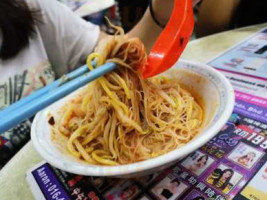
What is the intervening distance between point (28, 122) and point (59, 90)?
0.56m

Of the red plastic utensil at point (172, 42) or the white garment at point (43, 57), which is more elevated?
the red plastic utensil at point (172, 42)

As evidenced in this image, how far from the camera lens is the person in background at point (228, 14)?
146 cm

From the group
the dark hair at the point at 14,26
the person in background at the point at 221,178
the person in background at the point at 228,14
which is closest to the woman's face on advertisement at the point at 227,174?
the person in background at the point at 221,178

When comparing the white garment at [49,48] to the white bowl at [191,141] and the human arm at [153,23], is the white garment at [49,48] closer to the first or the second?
the human arm at [153,23]

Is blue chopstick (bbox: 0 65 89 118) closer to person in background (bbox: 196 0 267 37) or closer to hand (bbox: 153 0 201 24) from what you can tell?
hand (bbox: 153 0 201 24)

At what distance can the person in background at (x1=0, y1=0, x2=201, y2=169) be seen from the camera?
2.88 ft

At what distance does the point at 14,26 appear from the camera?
0.94m

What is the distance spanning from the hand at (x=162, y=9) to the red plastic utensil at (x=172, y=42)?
10.5 inches

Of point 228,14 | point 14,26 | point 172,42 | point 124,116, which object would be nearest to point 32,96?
point 124,116

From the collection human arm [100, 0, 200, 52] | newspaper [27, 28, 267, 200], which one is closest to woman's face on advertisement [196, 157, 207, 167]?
newspaper [27, 28, 267, 200]

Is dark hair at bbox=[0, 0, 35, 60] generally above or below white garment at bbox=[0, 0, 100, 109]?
above

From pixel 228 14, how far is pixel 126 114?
1.21 metres

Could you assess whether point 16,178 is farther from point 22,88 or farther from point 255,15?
point 255,15

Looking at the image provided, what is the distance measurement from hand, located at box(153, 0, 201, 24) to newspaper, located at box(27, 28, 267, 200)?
0.48 m
